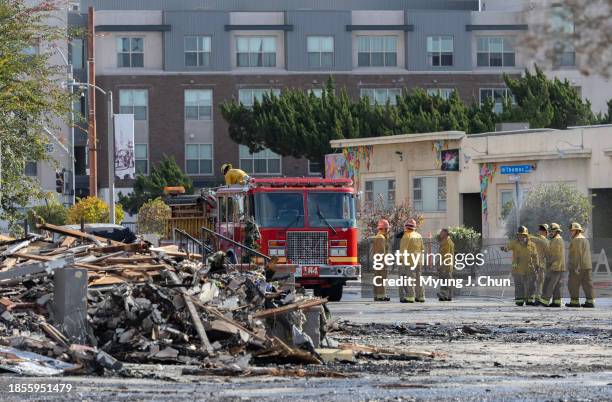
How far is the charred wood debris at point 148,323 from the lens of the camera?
15352 mm

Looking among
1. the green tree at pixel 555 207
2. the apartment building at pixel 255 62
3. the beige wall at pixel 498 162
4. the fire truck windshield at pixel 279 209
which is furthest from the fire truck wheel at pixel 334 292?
the apartment building at pixel 255 62

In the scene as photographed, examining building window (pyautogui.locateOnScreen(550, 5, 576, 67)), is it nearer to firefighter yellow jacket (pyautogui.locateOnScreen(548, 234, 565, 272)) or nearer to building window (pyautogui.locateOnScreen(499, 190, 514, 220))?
firefighter yellow jacket (pyautogui.locateOnScreen(548, 234, 565, 272))

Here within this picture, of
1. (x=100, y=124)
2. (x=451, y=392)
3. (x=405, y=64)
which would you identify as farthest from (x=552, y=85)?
(x=451, y=392)

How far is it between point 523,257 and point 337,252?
12.6 ft

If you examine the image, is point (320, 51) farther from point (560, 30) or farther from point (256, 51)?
point (560, 30)

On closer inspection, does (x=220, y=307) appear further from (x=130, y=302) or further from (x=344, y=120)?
(x=344, y=120)

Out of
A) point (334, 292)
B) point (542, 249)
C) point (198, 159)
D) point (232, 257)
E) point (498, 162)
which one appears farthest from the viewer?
point (198, 159)

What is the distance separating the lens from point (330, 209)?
32906mm

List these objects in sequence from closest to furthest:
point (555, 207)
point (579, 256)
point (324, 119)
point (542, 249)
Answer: point (579, 256) → point (542, 249) → point (555, 207) → point (324, 119)

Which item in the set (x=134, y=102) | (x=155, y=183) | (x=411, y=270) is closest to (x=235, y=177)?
(x=411, y=270)

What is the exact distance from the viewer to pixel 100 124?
80.8m

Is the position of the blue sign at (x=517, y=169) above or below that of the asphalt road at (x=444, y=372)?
above

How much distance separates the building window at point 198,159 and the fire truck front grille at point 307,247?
1964 inches

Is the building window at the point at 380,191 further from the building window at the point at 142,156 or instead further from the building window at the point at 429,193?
the building window at the point at 142,156
